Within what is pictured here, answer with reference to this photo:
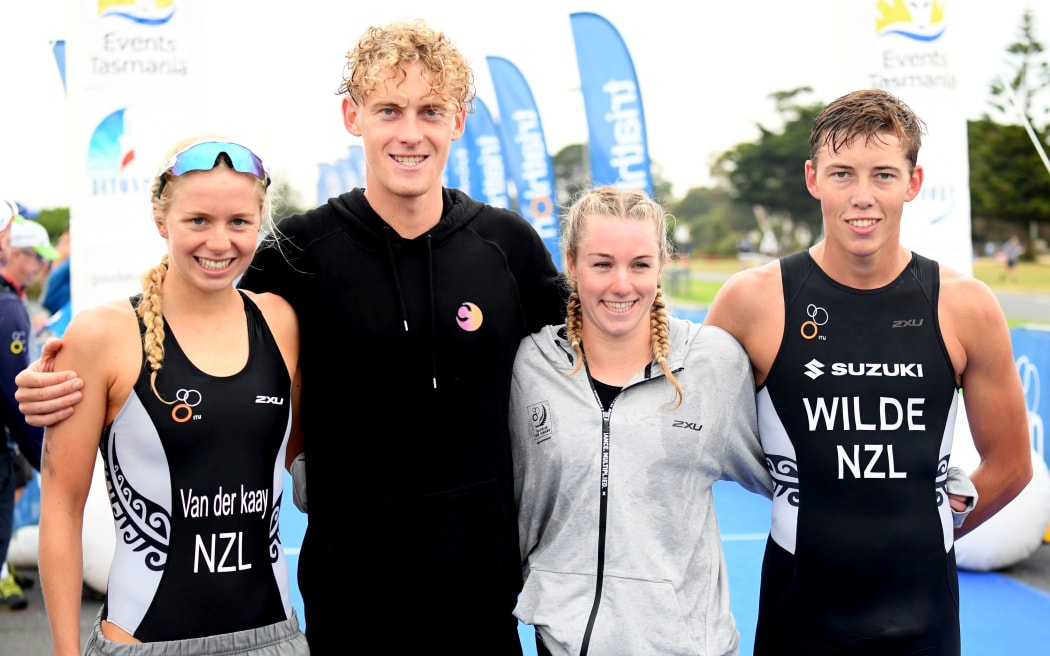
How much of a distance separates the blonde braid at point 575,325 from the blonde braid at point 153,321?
1043 mm

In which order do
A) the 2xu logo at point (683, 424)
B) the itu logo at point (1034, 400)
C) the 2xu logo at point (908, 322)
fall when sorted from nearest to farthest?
the 2xu logo at point (683, 424)
the 2xu logo at point (908, 322)
the itu logo at point (1034, 400)

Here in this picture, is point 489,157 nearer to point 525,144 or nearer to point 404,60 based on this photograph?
point 525,144

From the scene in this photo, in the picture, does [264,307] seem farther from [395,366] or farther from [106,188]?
[106,188]

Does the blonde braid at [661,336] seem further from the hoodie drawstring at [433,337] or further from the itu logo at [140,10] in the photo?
the itu logo at [140,10]

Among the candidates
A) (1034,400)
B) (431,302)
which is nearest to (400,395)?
(431,302)

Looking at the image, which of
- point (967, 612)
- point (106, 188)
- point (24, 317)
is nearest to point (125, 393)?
point (24, 317)

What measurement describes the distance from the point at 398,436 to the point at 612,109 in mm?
9518

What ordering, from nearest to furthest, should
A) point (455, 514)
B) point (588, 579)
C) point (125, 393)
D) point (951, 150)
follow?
point (125, 393) < point (588, 579) < point (455, 514) < point (951, 150)

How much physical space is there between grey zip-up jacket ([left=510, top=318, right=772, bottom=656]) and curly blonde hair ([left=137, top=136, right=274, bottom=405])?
3.16ft

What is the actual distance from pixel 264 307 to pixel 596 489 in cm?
101

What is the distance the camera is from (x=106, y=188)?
5824mm

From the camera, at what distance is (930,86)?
647cm

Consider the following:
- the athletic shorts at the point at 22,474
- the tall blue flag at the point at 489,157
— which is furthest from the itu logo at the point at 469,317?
the tall blue flag at the point at 489,157

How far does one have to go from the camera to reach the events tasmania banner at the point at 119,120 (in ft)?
18.8
